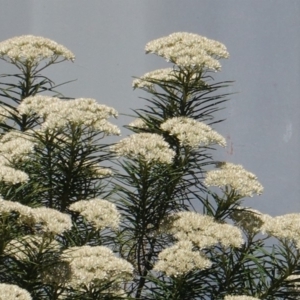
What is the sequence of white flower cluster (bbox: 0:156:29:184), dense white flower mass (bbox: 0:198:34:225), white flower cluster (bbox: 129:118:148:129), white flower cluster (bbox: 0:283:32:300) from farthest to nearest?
1. white flower cluster (bbox: 129:118:148:129)
2. white flower cluster (bbox: 0:156:29:184)
3. dense white flower mass (bbox: 0:198:34:225)
4. white flower cluster (bbox: 0:283:32:300)

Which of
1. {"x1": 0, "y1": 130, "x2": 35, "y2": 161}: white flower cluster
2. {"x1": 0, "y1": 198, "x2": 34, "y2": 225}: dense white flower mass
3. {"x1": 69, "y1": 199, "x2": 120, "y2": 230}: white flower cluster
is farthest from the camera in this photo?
{"x1": 0, "y1": 130, "x2": 35, "y2": 161}: white flower cluster

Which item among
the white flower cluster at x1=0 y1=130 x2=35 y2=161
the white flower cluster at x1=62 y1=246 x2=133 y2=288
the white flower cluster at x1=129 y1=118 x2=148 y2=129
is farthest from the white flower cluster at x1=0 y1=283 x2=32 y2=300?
the white flower cluster at x1=129 y1=118 x2=148 y2=129

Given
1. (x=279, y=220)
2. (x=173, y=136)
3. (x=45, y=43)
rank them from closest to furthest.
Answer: (x=279, y=220), (x=173, y=136), (x=45, y=43)

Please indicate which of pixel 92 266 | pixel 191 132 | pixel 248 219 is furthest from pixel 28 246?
pixel 248 219

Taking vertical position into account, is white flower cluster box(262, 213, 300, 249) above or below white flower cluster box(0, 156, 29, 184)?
below

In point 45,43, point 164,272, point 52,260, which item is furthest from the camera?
point 45,43

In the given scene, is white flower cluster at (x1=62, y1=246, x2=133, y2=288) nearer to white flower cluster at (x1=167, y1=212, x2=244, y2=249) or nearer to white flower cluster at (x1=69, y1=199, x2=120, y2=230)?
white flower cluster at (x1=69, y1=199, x2=120, y2=230)

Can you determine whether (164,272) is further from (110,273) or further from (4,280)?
(4,280)

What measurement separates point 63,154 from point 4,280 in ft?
1.96

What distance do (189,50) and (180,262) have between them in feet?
2.80

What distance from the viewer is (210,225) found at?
295 cm

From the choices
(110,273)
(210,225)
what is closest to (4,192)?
(110,273)

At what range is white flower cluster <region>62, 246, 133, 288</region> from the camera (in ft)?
8.24

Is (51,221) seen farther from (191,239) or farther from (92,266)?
(191,239)
